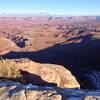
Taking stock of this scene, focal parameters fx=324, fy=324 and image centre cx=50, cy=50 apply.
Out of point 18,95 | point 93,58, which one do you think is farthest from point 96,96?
point 93,58

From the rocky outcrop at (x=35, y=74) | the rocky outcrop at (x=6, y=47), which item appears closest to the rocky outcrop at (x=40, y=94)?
the rocky outcrop at (x=35, y=74)

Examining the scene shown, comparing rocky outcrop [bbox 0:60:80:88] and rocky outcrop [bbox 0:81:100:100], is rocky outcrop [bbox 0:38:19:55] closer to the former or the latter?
rocky outcrop [bbox 0:60:80:88]

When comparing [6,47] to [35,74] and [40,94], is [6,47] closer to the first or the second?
[35,74]

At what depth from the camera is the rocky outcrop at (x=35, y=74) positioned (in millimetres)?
9938

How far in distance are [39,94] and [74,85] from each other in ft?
23.4

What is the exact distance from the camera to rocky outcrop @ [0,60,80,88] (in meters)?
9.94

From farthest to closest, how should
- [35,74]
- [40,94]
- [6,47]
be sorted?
[6,47], [35,74], [40,94]

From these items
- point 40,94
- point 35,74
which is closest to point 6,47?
point 35,74

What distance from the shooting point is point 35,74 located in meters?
11.8

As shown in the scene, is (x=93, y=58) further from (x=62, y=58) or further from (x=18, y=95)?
(x=18, y=95)

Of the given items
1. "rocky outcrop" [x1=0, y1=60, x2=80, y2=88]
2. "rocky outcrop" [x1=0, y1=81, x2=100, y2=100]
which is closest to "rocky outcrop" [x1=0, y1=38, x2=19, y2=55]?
"rocky outcrop" [x1=0, y1=60, x2=80, y2=88]

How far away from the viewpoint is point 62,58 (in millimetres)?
39688

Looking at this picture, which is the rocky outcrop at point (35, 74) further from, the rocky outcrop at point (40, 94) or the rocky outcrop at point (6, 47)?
the rocky outcrop at point (6, 47)

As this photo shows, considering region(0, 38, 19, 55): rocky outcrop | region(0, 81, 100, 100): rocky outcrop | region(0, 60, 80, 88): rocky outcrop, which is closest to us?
region(0, 81, 100, 100): rocky outcrop
